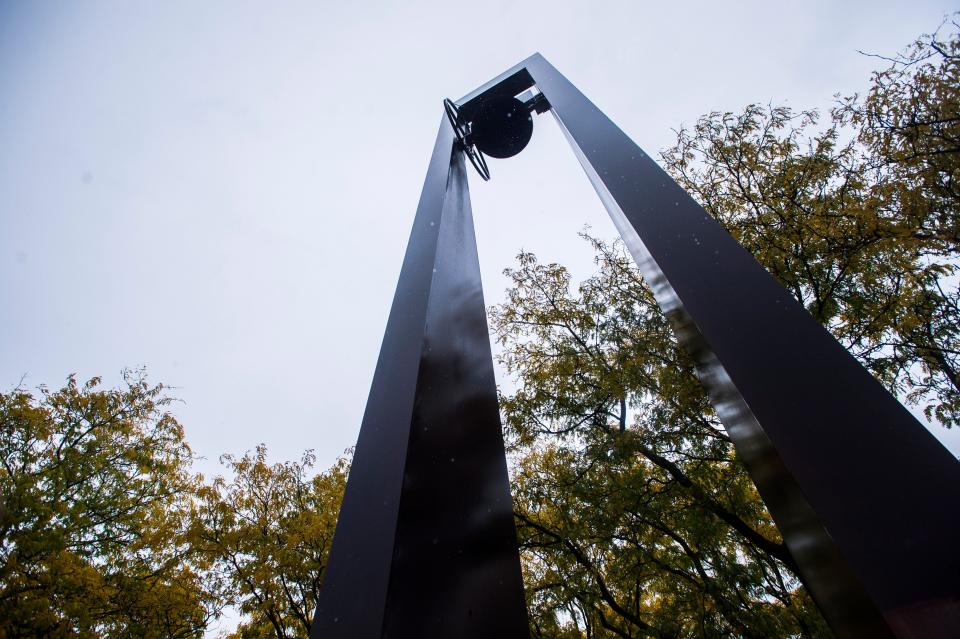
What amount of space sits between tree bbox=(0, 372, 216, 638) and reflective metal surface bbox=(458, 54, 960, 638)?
8.25m

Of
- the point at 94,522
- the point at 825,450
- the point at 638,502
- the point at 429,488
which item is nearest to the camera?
the point at 825,450

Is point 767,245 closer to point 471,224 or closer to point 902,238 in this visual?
point 902,238

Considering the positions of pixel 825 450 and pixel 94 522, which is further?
pixel 94 522

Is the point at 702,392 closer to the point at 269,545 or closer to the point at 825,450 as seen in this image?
the point at 825,450

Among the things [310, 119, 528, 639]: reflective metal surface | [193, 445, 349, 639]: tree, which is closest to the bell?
[310, 119, 528, 639]: reflective metal surface

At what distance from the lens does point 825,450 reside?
89cm

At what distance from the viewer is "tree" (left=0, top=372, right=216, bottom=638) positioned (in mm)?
5809

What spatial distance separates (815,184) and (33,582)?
11782 mm

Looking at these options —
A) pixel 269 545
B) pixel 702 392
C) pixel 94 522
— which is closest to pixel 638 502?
Result: pixel 702 392

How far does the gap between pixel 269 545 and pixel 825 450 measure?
8.96 m

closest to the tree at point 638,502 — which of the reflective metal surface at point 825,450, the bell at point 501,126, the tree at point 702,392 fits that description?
the tree at point 702,392

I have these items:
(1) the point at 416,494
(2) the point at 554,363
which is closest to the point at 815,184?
(2) the point at 554,363

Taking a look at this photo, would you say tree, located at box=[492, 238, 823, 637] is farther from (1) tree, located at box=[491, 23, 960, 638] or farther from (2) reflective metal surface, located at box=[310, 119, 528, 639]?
(2) reflective metal surface, located at box=[310, 119, 528, 639]

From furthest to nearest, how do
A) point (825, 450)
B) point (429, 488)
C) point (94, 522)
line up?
1. point (94, 522)
2. point (429, 488)
3. point (825, 450)
